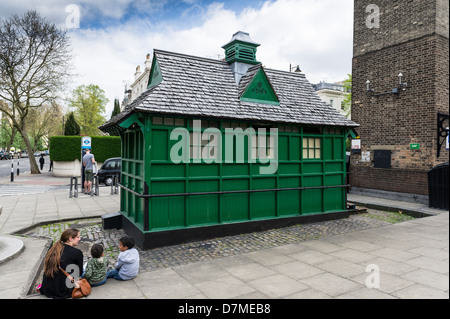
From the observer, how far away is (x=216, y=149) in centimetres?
787

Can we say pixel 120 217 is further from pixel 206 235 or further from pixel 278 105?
pixel 278 105

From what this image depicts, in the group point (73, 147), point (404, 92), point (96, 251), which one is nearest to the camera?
point (96, 251)

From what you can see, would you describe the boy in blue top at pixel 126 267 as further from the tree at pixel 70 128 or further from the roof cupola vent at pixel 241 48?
the tree at pixel 70 128

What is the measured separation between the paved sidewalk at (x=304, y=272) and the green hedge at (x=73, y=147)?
725 inches

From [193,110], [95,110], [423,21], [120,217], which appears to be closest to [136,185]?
[120,217]

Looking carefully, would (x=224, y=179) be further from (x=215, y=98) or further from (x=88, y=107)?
(x=88, y=107)

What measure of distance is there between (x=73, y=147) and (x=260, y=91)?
69.5ft

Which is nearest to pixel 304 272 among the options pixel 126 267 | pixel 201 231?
pixel 201 231

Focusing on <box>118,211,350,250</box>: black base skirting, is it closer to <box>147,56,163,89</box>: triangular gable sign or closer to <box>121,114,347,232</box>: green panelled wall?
<box>121,114,347,232</box>: green panelled wall

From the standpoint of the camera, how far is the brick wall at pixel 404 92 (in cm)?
1191

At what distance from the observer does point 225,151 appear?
26.2 feet

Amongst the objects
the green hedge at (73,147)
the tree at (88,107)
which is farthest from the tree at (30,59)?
the tree at (88,107)

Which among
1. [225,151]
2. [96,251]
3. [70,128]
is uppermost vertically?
[70,128]

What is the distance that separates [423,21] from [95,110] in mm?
41688
